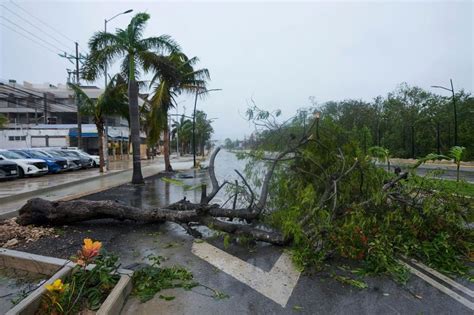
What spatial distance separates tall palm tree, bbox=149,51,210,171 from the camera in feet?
47.3

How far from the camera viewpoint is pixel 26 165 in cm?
1633

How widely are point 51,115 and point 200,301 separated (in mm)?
61705

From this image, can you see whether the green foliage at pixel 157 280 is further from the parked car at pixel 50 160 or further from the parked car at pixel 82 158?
the parked car at pixel 82 158

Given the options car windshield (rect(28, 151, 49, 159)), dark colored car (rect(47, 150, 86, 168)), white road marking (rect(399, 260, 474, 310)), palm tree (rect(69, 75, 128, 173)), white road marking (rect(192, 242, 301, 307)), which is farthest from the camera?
dark colored car (rect(47, 150, 86, 168))

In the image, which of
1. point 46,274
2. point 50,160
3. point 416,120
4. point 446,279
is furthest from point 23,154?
point 416,120

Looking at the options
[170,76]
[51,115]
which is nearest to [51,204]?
[170,76]

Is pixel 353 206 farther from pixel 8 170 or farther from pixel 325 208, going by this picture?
pixel 8 170

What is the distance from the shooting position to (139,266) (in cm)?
439

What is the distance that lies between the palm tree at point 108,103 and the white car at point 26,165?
3.77m

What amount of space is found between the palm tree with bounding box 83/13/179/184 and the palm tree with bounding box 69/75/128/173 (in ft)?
8.26

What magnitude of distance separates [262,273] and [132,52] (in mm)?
11747

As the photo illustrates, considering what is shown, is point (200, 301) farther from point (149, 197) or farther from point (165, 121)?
point (165, 121)

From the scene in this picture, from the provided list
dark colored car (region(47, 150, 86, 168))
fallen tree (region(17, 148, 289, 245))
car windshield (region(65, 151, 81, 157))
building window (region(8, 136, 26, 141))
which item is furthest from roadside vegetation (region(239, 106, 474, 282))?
building window (region(8, 136, 26, 141))

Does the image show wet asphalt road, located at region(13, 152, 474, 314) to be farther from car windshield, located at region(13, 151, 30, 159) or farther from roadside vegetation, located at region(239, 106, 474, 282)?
car windshield, located at region(13, 151, 30, 159)
